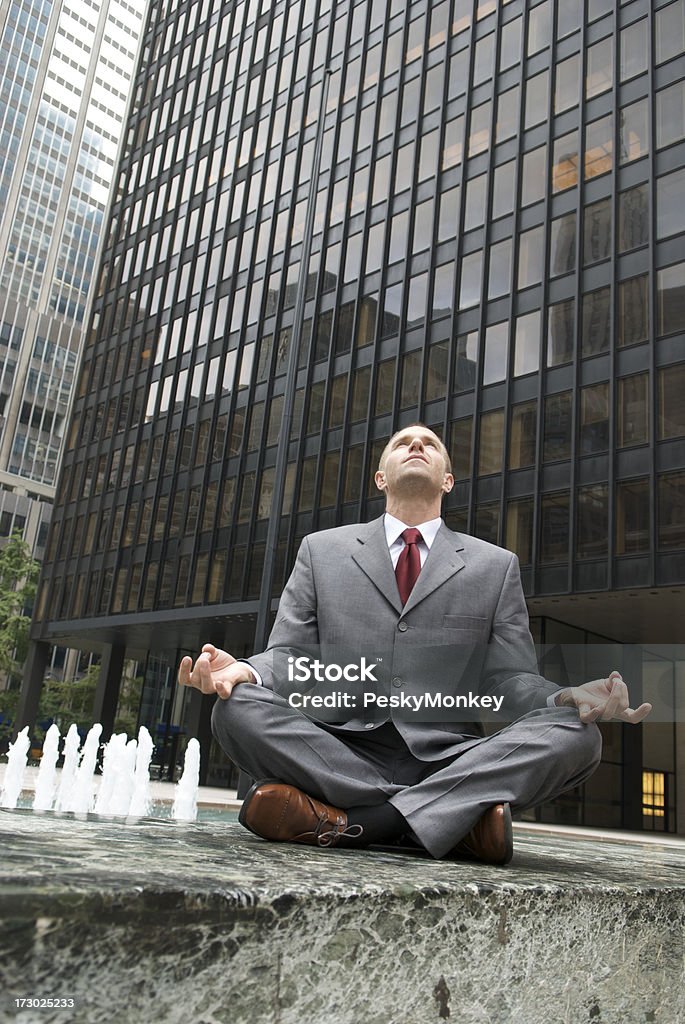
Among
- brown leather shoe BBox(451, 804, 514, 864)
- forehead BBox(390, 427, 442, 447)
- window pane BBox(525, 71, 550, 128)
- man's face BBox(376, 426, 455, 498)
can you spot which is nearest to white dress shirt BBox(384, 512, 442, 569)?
man's face BBox(376, 426, 455, 498)

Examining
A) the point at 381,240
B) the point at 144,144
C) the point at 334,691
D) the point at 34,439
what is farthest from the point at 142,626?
the point at 34,439

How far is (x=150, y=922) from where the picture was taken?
1171mm

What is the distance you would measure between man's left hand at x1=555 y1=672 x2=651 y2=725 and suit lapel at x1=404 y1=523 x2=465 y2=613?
648mm

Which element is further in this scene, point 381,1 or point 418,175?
point 381,1

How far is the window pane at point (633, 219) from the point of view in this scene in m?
21.9

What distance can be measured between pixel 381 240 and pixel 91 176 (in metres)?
68.1

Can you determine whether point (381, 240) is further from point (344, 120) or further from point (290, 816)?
point (290, 816)

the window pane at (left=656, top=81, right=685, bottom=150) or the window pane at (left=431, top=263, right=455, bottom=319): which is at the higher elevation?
the window pane at (left=656, top=81, right=685, bottom=150)

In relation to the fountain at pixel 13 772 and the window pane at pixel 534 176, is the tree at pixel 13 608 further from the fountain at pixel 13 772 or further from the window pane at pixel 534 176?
the fountain at pixel 13 772

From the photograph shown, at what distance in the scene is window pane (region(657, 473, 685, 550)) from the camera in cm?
1919

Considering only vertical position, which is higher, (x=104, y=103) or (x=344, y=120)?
(x=104, y=103)

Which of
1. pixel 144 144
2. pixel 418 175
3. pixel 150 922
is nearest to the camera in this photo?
pixel 150 922

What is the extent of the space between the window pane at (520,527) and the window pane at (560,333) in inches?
153

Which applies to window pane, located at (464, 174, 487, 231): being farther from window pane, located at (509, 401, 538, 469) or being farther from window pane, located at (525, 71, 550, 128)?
window pane, located at (509, 401, 538, 469)
